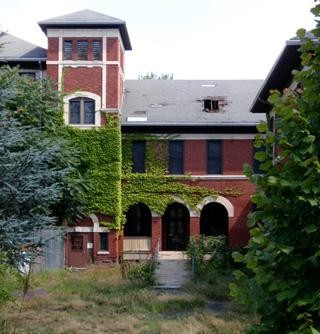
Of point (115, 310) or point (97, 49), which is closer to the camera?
point (115, 310)

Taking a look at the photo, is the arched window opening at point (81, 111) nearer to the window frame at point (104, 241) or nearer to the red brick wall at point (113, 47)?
the red brick wall at point (113, 47)

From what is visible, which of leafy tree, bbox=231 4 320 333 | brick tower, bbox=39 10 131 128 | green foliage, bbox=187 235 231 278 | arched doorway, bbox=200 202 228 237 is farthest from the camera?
arched doorway, bbox=200 202 228 237

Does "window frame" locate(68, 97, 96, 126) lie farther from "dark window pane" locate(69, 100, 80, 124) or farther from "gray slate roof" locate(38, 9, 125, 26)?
"gray slate roof" locate(38, 9, 125, 26)

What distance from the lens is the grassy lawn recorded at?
1552 cm

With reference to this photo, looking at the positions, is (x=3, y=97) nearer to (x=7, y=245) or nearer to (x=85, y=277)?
(x=7, y=245)

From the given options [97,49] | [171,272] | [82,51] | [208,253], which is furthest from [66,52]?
[208,253]

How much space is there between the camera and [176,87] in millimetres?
36781

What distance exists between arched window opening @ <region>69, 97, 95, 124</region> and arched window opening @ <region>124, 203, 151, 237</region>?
18.8ft

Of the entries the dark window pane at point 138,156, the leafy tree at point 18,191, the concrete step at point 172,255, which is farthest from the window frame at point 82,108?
the leafy tree at point 18,191

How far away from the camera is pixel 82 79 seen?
101 ft

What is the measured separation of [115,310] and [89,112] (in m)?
14.8

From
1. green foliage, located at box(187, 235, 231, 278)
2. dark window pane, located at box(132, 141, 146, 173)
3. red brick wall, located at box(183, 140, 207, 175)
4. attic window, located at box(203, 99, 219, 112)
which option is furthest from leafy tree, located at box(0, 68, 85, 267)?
attic window, located at box(203, 99, 219, 112)

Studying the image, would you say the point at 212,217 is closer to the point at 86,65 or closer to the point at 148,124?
the point at 148,124

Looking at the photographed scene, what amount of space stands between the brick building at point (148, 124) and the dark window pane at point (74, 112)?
48mm
